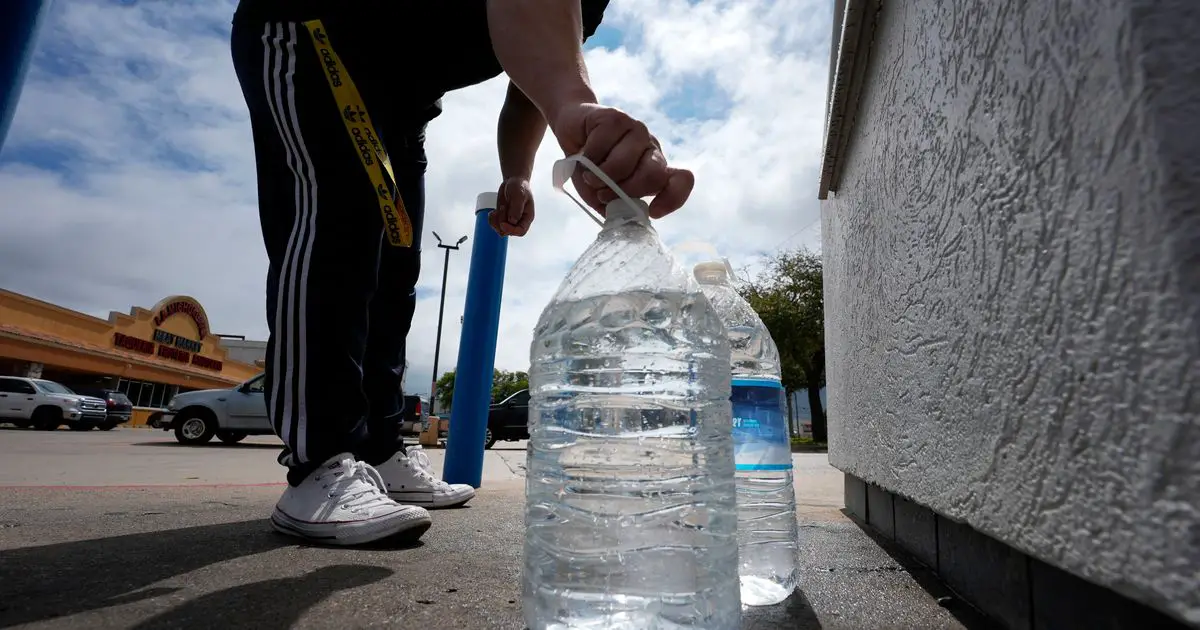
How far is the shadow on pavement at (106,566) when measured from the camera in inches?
38.6

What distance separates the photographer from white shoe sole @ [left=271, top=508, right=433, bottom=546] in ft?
4.96

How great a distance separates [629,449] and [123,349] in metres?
28.4

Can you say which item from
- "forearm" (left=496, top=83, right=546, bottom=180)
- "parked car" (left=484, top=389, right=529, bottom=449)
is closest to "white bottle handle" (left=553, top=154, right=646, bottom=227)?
"forearm" (left=496, top=83, right=546, bottom=180)

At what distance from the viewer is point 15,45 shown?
1820mm

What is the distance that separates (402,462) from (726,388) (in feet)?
4.85

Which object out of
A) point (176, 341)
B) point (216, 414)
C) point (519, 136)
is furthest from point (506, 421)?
point (176, 341)

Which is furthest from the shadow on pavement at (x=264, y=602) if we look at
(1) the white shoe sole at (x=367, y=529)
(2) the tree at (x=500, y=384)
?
(2) the tree at (x=500, y=384)

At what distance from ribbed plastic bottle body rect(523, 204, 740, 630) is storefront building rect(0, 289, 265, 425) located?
973 inches

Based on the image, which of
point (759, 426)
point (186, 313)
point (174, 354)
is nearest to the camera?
point (759, 426)

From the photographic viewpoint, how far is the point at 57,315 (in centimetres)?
2016

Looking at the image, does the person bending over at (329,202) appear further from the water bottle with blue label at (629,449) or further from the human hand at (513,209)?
the water bottle with blue label at (629,449)

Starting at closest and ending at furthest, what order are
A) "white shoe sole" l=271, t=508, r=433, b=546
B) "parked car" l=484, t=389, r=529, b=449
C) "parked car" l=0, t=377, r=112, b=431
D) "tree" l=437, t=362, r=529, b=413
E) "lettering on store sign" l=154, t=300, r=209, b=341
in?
"white shoe sole" l=271, t=508, r=433, b=546 < "parked car" l=484, t=389, r=529, b=449 < "parked car" l=0, t=377, r=112, b=431 < "lettering on store sign" l=154, t=300, r=209, b=341 < "tree" l=437, t=362, r=529, b=413

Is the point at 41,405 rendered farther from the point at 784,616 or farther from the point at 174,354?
the point at 784,616

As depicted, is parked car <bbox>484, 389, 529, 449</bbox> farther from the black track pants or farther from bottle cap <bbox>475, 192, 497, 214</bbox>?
the black track pants
